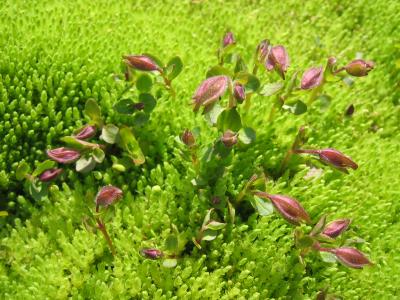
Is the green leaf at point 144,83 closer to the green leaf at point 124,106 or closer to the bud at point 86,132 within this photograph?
the green leaf at point 124,106

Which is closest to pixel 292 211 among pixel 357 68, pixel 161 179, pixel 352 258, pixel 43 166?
pixel 352 258

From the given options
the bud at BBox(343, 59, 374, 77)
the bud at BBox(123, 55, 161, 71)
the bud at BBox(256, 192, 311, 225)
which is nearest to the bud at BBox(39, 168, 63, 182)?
the bud at BBox(123, 55, 161, 71)

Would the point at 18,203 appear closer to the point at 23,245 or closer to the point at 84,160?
the point at 23,245

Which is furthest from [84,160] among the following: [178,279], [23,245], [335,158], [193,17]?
[193,17]

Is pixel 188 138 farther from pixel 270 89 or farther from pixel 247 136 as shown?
pixel 270 89

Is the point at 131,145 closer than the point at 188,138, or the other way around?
the point at 188,138

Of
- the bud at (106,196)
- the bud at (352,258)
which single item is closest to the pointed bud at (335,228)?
the bud at (352,258)
